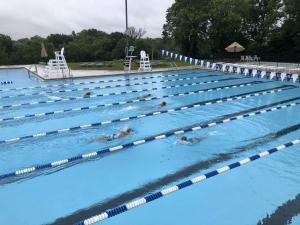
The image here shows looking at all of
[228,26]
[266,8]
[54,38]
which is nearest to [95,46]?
[54,38]

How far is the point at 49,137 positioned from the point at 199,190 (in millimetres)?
4129

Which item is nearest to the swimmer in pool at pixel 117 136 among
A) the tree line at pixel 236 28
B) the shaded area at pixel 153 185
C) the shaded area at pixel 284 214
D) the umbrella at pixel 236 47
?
the shaded area at pixel 153 185

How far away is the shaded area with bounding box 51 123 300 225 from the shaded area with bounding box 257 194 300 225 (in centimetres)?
160

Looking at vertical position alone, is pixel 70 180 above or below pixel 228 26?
below

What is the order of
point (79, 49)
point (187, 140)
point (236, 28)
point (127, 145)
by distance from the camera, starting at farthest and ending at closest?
point (79, 49) < point (236, 28) < point (187, 140) < point (127, 145)

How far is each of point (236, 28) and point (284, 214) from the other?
83.7 feet

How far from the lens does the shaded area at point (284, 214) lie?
4.13 m

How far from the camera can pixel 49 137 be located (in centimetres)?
765

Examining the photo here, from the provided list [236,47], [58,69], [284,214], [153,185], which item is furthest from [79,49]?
[284,214]

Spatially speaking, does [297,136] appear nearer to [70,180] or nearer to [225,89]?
[70,180]

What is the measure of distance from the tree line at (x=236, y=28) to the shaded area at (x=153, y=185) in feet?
68.1

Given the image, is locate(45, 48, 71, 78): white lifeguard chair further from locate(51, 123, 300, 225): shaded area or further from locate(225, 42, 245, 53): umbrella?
locate(51, 123, 300, 225): shaded area

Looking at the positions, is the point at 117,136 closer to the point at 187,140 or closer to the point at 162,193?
the point at 187,140

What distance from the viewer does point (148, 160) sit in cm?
634
